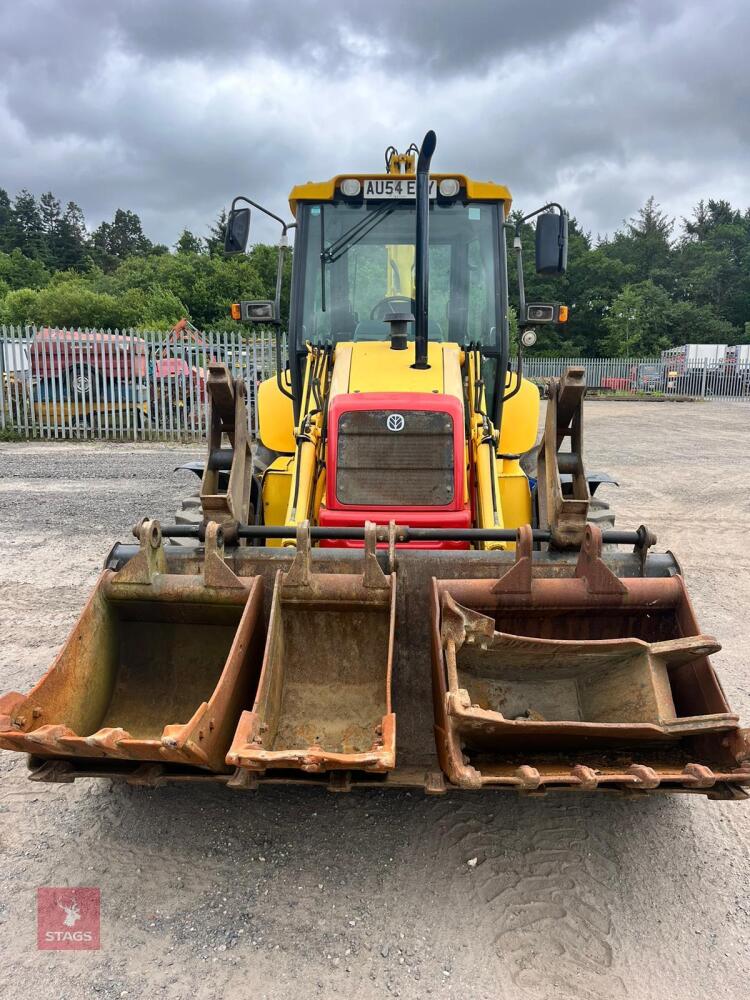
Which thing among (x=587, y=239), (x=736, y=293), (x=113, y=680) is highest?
(x=587, y=239)

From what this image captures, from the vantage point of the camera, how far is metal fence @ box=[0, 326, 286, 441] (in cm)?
1612

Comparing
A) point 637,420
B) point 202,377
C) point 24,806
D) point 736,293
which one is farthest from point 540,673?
point 736,293

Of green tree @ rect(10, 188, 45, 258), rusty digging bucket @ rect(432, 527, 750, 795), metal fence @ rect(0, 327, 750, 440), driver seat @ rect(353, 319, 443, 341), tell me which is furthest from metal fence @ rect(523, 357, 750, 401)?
green tree @ rect(10, 188, 45, 258)

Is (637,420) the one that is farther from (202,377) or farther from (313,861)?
(313,861)

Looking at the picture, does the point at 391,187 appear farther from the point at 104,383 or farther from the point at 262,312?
the point at 104,383

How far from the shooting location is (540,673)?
3252 mm

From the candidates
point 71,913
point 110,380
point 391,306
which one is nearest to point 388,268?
point 391,306

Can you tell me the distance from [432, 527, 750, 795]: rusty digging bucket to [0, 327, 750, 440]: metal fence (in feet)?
43.7

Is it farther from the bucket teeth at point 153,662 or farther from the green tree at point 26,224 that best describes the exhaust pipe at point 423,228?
the green tree at point 26,224

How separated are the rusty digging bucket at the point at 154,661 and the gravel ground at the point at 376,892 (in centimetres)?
44

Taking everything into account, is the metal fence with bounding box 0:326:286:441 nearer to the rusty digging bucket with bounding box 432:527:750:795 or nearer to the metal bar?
the metal bar

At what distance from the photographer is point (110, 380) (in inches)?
645

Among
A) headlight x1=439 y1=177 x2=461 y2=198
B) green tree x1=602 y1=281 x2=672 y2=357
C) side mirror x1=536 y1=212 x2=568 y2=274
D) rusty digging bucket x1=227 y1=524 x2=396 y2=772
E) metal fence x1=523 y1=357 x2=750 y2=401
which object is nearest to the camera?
rusty digging bucket x1=227 y1=524 x2=396 y2=772

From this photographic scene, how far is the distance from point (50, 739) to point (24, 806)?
3.69 feet
